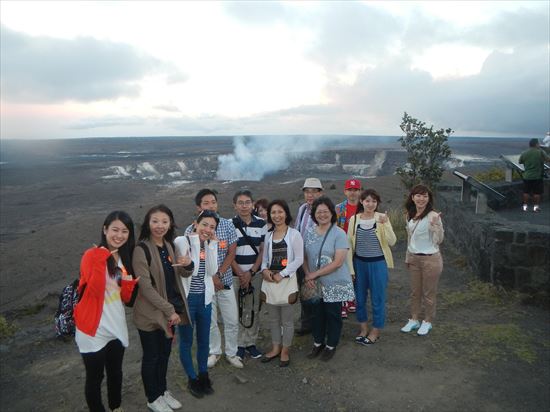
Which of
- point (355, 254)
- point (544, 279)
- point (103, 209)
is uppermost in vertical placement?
point (355, 254)

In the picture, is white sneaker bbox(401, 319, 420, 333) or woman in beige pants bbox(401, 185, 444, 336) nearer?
woman in beige pants bbox(401, 185, 444, 336)

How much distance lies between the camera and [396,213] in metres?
10.9

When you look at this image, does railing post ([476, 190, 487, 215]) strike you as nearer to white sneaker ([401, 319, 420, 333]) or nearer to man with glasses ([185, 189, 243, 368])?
white sneaker ([401, 319, 420, 333])

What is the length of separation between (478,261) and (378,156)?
45.5m

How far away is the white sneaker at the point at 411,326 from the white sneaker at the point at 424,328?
9 cm

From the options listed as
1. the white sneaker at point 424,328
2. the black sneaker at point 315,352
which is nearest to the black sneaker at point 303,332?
the black sneaker at point 315,352

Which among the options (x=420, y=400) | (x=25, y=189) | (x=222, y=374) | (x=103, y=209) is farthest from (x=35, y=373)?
(x=25, y=189)

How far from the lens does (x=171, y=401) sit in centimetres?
383

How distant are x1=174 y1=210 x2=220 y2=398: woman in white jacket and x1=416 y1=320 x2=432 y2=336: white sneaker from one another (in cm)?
249

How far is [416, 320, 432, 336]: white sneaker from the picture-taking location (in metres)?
5.03

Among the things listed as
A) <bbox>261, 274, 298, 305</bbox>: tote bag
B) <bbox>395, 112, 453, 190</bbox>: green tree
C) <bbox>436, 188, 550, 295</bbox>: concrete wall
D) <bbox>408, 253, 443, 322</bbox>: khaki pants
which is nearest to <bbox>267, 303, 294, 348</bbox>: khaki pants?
<bbox>261, 274, 298, 305</bbox>: tote bag

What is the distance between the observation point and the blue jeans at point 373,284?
4594 mm

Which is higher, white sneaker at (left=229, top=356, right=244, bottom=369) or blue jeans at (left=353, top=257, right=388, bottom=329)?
blue jeans at (left=353, top=257, right=388, bottom=329)

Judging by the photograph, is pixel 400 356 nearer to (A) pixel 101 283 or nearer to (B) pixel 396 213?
(A) pixel 101 283
